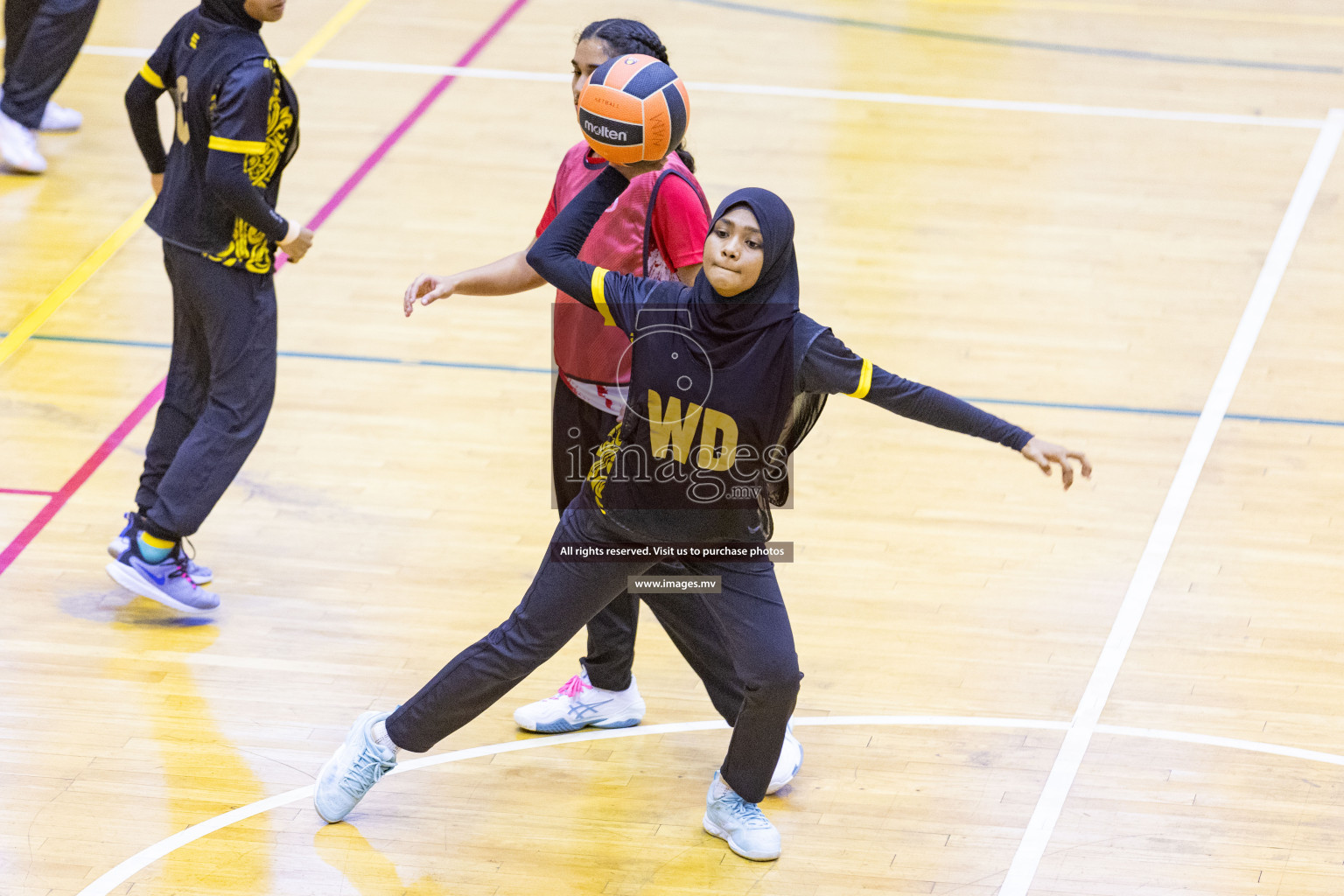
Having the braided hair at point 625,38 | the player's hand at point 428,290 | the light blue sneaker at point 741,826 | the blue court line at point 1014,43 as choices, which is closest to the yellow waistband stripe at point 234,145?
the player's hand at point 428,290

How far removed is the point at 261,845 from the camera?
381 cm

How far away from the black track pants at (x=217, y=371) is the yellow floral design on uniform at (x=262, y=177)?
0.10 ft

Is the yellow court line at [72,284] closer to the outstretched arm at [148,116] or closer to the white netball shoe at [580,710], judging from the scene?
the outstretched arm at [148,116]

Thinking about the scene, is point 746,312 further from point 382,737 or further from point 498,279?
point 382,737

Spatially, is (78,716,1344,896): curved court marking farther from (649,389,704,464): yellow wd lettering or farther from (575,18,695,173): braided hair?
(575,18,695,173): braided hair

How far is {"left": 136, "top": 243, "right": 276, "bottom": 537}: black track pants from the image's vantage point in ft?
14.9

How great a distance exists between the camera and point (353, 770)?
151 inches

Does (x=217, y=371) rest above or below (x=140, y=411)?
above

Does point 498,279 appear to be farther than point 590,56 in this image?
Yes

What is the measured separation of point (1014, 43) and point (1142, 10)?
1.05 m

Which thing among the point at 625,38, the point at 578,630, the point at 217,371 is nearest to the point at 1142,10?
the point at 625,38

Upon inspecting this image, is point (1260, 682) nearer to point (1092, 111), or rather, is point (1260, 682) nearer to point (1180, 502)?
point (1180, 502)

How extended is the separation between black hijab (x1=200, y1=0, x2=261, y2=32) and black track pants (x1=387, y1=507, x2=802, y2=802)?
68.3 inches

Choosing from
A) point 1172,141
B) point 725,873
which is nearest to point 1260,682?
point 725,873
